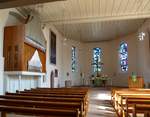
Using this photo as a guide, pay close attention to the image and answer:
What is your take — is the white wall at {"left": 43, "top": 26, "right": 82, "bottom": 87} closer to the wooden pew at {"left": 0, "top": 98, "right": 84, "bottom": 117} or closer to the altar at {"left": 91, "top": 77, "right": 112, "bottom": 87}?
the altar at {"left": 91, "top": 77, "right": 112, "bottom": 87}

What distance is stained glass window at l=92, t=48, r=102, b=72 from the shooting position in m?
17.3

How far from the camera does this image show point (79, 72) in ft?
56.7

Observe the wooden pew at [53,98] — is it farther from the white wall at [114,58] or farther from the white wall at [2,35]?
the white wall at [114,58]

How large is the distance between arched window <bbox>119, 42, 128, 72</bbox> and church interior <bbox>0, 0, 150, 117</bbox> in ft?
0.27

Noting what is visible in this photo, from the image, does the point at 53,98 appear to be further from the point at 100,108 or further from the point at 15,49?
the point at 15,49

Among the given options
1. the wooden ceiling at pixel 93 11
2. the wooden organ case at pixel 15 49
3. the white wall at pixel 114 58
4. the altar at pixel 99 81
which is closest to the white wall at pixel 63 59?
the white wall at pixel 114 58

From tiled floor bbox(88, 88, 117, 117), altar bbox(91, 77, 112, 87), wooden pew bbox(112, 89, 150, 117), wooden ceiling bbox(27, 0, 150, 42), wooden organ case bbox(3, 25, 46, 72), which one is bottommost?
tiled floor bbox(88, 88, 117, 117)

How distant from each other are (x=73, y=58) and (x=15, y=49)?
10568mm

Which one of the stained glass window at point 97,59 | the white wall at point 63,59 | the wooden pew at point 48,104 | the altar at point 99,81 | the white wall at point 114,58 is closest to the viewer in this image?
the wooden pew at point 48,104

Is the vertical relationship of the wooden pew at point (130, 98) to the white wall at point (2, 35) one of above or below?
below

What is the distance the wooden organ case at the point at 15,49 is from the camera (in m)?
6.01

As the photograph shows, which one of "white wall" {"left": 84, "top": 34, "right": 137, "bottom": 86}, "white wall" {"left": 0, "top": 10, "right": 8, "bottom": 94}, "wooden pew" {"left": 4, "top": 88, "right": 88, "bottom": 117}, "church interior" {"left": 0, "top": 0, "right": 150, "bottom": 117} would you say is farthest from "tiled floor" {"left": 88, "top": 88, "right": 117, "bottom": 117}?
"white wall" {"left": 84, "top": 34, "right": 137, "bottom": 86}

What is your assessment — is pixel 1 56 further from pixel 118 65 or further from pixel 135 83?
pixel 118 65

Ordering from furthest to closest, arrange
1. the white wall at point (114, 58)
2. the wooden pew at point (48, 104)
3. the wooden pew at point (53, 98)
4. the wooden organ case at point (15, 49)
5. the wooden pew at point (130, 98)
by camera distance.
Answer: the white wall at point (114, 58) → the wooden organ case at point (15, 49) → the wooden pew at point (130, 98) → the wooden pew at point (53, 98) → the wooden pew at point (48, 104)
